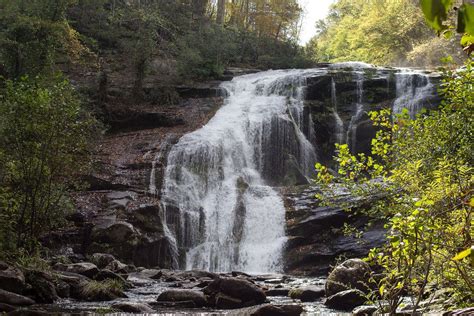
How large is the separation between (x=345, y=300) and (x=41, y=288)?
19.9 feet

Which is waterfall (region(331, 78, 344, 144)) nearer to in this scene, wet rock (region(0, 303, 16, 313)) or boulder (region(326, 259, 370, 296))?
boulder (region(326, 259, 370, 296))

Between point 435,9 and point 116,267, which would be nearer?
point 435,9

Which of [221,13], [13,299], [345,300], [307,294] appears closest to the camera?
[13,299]

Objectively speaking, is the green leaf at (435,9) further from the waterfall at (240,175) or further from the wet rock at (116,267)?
the waterfall at (240,175)

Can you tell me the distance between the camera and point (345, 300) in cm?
1009

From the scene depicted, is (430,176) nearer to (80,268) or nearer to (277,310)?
(277,310)

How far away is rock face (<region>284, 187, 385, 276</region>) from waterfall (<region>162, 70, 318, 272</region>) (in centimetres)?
48

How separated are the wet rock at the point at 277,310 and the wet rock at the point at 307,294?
7.39 feet

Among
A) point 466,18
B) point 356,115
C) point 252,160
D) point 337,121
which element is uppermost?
point 356,115

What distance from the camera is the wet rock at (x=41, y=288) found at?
31.0 feet

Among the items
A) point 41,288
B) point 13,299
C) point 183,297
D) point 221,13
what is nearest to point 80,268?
point 41,288

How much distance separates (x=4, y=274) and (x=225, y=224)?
432 inches

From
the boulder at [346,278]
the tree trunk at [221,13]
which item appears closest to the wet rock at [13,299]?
the boulder at [346,278]

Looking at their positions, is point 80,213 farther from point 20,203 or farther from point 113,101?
point 113,101
